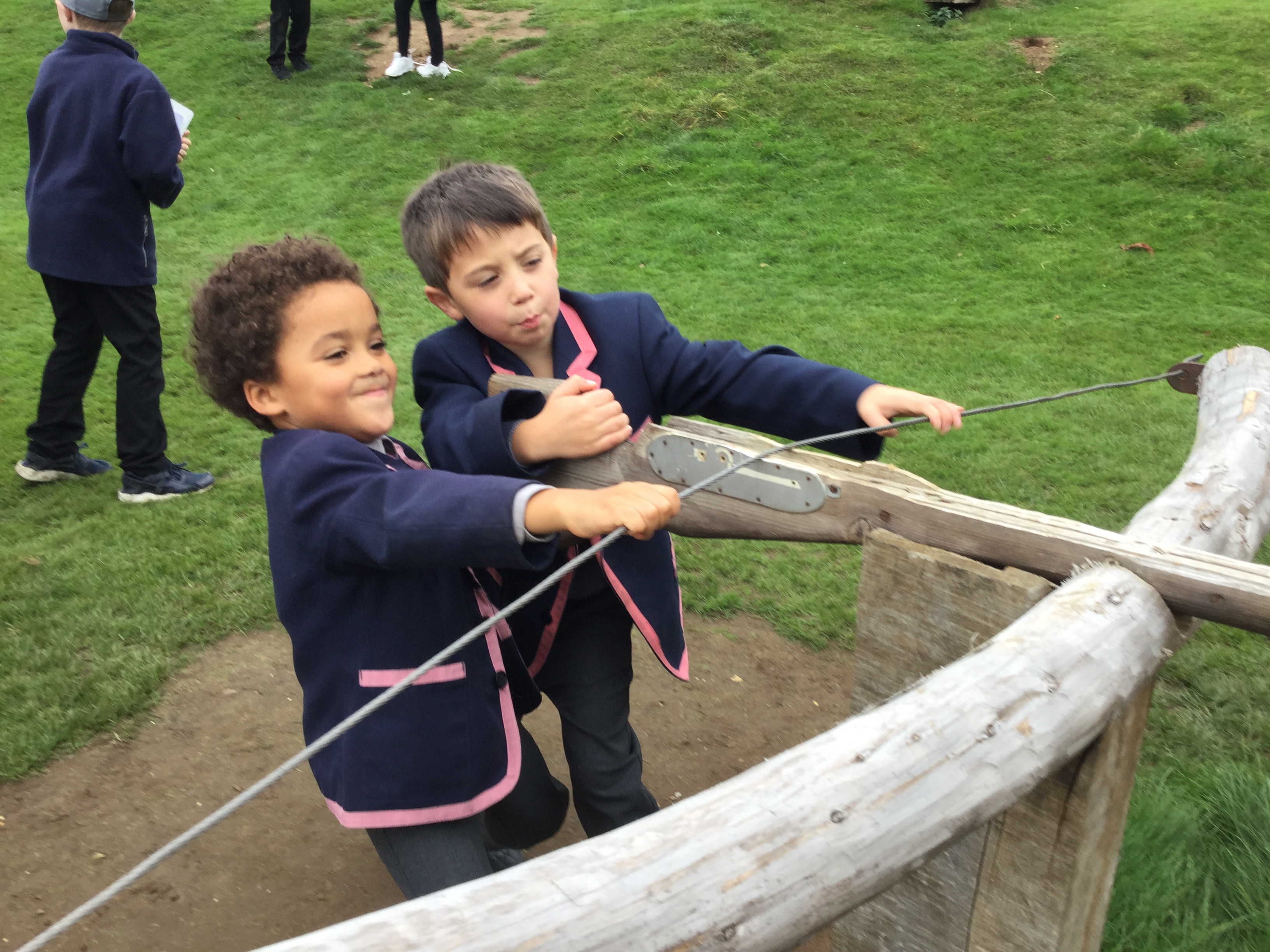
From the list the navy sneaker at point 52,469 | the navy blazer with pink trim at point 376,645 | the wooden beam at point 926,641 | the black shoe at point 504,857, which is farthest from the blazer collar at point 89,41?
the wooden beam at point 926,641

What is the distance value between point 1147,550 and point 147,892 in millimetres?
2372

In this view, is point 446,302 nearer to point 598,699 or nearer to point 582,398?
point 582,398

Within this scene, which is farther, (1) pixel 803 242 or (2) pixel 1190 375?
(1) pixel 803 242

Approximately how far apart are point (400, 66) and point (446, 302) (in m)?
9.97

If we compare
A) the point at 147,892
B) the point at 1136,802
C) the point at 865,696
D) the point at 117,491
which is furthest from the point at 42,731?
the point at 1136,802

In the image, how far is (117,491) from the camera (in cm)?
461

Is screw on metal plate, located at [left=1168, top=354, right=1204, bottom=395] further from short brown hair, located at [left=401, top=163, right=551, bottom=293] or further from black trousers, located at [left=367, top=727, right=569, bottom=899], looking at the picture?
black trousers, located at [left=367, top=727, right=569, bottom=899]

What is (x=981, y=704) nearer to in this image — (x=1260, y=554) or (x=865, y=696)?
(x=865, y=696)

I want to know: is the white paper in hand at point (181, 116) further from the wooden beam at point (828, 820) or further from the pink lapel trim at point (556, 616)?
the wooden beam at point (828, 820)

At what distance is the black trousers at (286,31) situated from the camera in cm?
1090

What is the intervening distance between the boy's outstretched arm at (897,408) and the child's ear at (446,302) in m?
0.78

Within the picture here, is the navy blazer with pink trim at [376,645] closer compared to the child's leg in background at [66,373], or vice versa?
the navy blazer with pink trim at [376,645]

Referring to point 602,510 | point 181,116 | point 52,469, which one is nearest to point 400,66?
point 181,116

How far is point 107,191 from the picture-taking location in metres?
4.28
